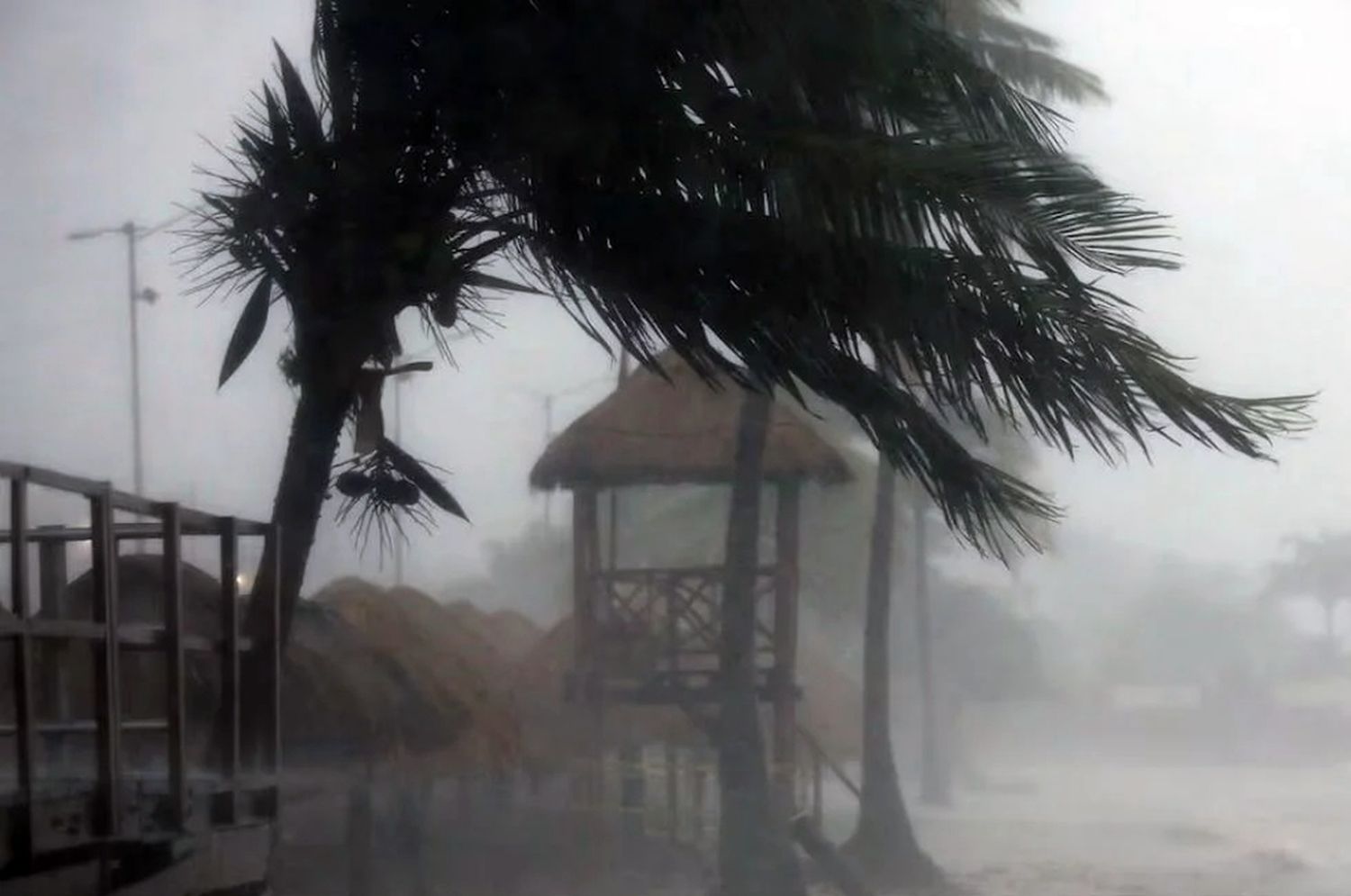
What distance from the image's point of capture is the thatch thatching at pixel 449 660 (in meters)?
7.93

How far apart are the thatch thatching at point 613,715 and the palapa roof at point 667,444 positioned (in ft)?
2.64

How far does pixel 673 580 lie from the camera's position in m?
9.15

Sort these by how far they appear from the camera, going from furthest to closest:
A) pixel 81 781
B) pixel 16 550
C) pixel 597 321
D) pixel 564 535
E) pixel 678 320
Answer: pixel 564 535, pixel 597 321, pixel 678 320, pixel 81 781, pixel 16 550

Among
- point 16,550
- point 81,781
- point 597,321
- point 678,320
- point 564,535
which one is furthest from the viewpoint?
point 564,535

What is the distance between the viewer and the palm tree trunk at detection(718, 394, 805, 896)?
8.83 m

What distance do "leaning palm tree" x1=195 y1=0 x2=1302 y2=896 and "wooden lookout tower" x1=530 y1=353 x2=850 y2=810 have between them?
3121 millimetres

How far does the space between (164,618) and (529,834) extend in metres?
4.52

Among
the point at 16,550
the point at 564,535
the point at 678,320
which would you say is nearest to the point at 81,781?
the point at 16,550

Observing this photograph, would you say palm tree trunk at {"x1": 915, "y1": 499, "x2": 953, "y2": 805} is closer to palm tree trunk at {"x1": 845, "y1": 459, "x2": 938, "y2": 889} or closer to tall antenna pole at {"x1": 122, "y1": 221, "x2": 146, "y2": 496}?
palm tree trunk at {"x1": 845, "y1": 459, "x2": 938, "y2": 889}

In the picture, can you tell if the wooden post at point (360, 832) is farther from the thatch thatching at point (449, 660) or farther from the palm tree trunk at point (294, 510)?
the palm tree trunk at point (294, 510)

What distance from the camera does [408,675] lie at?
27.2 feet

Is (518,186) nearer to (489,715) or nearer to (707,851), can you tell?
(489,715)

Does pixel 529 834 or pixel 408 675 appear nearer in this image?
pixel 408 675

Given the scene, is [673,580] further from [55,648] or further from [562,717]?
[55,648]
